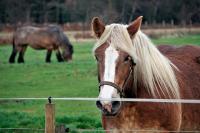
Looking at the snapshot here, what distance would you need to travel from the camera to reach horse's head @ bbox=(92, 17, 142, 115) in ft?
17.7

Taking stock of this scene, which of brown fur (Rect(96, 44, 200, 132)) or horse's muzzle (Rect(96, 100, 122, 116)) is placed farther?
brown fur (Rect(96, 44, 200, 132))

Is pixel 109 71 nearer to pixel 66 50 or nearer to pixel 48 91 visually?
pixel 48 91

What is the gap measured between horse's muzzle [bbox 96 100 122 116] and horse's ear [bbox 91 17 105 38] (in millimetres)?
899

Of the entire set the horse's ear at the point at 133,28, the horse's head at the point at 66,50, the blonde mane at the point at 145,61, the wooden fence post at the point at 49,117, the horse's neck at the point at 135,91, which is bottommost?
the wooden fence post at the point at 49,117

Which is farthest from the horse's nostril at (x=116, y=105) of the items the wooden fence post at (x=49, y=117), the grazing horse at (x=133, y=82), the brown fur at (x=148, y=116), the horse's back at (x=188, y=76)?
the horse's back at (x=188, y=76)

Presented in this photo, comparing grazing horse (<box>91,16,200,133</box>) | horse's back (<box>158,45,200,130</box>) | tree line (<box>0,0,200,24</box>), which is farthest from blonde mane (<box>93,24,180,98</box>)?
tree line (<box>0,0,200,24</box>)

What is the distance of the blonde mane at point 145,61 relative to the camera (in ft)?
18.9

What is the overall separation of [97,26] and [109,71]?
2.21 feet

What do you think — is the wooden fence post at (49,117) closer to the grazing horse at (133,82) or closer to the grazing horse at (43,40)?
the grazing horse at (133,82)

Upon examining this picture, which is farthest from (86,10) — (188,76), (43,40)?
(188,76)

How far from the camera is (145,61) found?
609cm

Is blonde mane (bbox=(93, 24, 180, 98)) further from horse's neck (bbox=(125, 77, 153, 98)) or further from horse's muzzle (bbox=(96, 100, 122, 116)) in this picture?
horse's muzzle (bbox=(96, 100, 122, 116))

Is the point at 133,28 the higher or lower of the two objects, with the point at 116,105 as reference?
higher

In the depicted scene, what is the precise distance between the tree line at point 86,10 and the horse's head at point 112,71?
Answer: 4102cm
